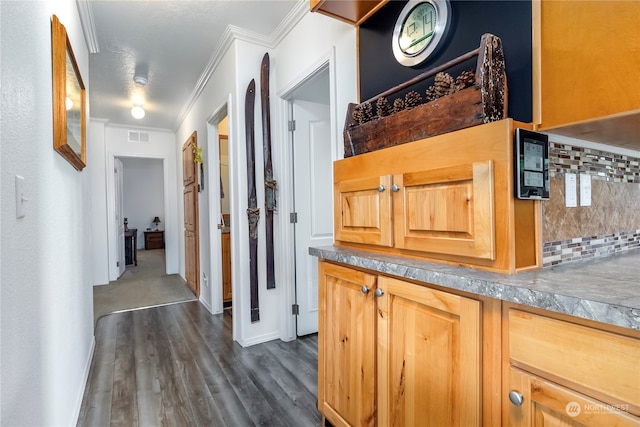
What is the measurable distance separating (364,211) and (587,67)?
863mm

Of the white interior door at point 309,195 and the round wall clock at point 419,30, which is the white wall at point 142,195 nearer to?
the white interior door at point 309,195

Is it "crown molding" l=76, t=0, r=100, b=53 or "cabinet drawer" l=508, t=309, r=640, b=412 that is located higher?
"crown molding" l=76, t=0, r=100, b=53

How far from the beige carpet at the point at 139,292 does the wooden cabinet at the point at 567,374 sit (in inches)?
153

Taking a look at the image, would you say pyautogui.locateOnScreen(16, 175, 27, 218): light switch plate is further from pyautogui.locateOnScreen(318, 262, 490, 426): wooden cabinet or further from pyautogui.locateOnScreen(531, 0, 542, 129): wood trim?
pyautogui.locateOnScreen(531, 0, 542, 129): wood trim

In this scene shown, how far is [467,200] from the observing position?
3.27 ft

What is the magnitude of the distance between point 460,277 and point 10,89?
53.3 inches

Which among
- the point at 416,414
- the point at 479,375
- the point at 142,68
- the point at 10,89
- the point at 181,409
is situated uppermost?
the point at 142,68

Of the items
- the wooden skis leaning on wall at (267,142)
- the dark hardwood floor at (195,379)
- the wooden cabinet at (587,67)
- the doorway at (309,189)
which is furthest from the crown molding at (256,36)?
the dark hardwood floor at (195,379)

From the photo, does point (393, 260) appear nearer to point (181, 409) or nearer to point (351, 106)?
point (351, 106)

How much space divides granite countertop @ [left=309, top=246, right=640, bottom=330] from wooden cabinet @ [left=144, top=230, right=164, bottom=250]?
30.3 ft

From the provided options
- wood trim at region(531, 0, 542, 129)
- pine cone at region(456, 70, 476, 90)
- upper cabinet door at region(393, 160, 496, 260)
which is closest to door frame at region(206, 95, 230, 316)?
upper cabinet door at region(393, 160, 496, 260)

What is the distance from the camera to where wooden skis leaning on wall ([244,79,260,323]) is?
8.75ft

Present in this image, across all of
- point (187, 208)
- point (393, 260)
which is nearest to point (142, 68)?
point (187, 208)

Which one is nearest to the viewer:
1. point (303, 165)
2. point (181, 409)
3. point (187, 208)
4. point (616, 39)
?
point (616, 39)
